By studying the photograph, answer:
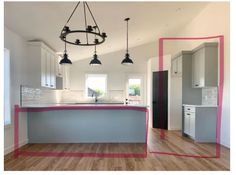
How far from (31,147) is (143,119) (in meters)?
2.63

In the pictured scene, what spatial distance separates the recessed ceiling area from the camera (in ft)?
9.48

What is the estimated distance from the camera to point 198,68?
4934mm

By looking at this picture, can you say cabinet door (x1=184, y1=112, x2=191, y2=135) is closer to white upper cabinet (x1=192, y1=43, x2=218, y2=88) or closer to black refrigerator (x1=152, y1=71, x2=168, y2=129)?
white upper cabinet (x1=192, y1=43, x2=218, y2=88)

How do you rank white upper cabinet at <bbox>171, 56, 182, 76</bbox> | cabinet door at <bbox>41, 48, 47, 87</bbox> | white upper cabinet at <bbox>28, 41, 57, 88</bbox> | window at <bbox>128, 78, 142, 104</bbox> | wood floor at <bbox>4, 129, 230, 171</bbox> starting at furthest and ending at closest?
window at <bbox>128, 78, 142, 104</bbox>, white upper cabinet at <bbox>171, 56, 182, 76</bbox>, cabinet door at <bbox>41, 48, 47, 87</bbox>, white upper cabinet at <bbox>28, 41, 57, 88</bbox>, wood floor at <bbox>4, 129, 230, 171</bbox>

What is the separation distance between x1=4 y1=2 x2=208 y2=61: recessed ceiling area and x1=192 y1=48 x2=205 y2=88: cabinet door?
117cm

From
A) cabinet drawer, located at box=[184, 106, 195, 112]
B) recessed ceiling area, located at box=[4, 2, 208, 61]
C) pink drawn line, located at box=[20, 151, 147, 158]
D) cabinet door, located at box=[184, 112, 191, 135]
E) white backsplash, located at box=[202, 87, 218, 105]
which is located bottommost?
pink drawn line, located at box=[20, 151, 147, 158]

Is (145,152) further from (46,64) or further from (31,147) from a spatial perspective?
(46,64)

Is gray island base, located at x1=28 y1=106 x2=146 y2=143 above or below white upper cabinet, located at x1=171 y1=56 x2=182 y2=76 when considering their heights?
below

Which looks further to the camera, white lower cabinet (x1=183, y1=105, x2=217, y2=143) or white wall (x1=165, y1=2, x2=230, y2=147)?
→ white lower cabinet (x1=183, y1=105, x2=217, y2=143)

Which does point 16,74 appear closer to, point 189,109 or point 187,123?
point 189,109

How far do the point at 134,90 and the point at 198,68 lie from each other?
120 inches

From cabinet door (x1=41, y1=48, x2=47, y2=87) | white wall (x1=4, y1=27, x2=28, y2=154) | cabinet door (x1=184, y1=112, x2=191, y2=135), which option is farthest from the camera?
cabinet door (x1=184, y1=112, x2=191, y2=135)

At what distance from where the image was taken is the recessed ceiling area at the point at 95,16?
2.89 metres

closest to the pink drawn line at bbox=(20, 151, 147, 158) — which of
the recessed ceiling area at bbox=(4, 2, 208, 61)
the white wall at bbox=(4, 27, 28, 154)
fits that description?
the white wall at bbox=(4, 27, 28, 154)
